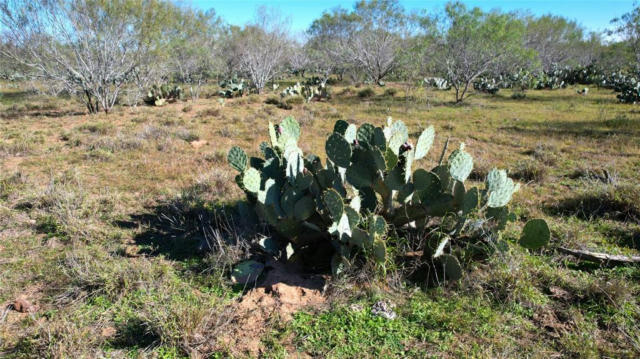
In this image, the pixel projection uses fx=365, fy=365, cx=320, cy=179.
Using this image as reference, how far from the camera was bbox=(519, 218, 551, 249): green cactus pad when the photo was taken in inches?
99.6

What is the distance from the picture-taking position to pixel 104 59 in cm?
965

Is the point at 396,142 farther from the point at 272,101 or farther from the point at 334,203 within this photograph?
the point at 272,101

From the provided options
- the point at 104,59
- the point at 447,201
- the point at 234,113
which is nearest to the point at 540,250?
the point at 447,201

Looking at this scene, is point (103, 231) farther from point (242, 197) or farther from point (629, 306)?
point (629, 306)

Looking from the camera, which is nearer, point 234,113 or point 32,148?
point 32,148

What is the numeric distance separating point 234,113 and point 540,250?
27.4 feet

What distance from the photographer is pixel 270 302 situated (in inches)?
94.0

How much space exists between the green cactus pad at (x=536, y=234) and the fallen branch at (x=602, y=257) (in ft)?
1.83

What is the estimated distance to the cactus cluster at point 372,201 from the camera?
2.51 m

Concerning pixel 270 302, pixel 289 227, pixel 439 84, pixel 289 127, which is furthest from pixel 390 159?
pixel 439 84

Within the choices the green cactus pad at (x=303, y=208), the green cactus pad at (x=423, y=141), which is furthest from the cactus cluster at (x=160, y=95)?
the green cactus pad at (x=423, y=141)

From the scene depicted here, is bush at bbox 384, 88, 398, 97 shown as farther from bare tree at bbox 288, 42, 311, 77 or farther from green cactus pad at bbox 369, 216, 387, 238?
green cactus pad at bbox 369, 216, 387, 238

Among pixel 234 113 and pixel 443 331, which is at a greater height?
pixel 234 113

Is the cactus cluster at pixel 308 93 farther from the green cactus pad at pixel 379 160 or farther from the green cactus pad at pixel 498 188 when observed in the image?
the green cactus pad at pixel 498 188
